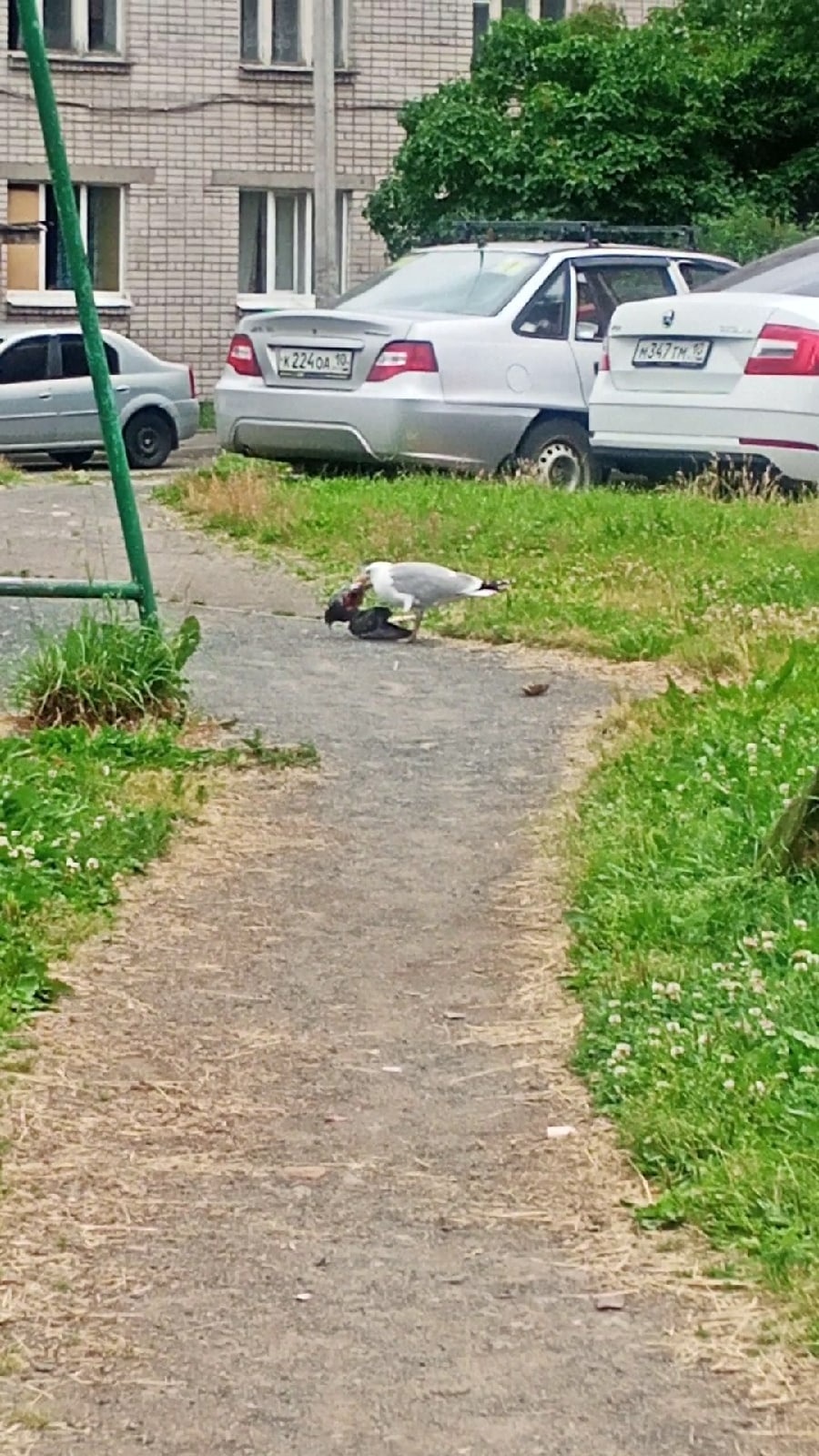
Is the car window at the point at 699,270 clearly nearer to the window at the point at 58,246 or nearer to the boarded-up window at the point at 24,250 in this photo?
the window at the point at 58,246

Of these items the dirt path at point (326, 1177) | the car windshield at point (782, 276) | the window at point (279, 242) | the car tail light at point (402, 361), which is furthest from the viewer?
the window at point (279, 242)

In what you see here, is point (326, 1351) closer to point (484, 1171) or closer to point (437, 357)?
point (484, 1171)

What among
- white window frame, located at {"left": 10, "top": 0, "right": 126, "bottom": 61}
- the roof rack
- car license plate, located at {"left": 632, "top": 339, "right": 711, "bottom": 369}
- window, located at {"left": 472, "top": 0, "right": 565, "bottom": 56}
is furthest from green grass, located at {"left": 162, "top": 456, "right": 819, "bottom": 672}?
window, located at {"left": 472, "top": 0, "right": 565, "bottom": 56}

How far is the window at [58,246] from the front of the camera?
31203mm

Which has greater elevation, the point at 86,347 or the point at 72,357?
the point at 86,347

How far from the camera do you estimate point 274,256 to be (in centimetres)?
3297

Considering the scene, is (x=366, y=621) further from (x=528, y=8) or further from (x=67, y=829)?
(x=528, y=8)

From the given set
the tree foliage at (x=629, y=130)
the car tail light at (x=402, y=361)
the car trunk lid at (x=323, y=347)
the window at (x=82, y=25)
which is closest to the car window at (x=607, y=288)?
the car tail light at (x=402, y=361)

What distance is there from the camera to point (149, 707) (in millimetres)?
7379

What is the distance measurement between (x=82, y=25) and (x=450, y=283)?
17.5 m

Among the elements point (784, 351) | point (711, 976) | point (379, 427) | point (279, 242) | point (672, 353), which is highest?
point (711, 976)

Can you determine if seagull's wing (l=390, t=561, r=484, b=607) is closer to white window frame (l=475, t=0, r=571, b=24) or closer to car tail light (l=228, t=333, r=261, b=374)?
car tail light (l=228, t=333, r=261, b=374)

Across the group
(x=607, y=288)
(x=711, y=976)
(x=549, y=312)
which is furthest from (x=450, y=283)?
(x=711, y=976)

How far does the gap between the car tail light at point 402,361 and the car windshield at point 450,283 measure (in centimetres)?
75
